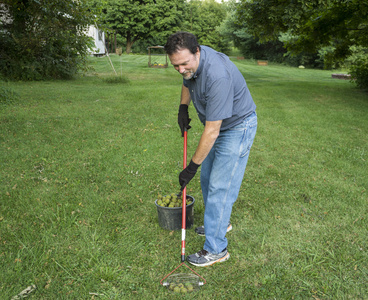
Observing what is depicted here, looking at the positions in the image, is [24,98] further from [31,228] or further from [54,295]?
[54,295]

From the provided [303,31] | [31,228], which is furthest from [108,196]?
[303,31]

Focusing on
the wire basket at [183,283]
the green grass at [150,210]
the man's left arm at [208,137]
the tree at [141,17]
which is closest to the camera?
the man's left arm at [208,137]

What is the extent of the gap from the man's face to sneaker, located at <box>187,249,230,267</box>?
A: 1831 millimetres

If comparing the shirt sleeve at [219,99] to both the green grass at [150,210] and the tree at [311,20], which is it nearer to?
the green grass at [150,210]

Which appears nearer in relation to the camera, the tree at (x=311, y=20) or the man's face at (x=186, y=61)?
the man's face at (x=186, y=61)

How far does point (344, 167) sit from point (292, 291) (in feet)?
12.5

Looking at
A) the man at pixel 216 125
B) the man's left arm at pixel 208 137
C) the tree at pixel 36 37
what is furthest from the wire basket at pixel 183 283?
the tree at pixel 36 37

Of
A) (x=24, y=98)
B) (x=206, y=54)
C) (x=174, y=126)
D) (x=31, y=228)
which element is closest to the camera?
(x=206, y=54)

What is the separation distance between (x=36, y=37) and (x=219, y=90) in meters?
14.1

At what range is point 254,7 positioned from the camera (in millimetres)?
13711

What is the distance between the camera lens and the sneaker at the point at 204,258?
339cm

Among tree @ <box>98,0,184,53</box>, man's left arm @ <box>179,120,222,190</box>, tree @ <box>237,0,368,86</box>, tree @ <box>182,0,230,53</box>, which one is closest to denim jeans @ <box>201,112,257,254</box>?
man's left arm @ <box>179,120,222,190</box>

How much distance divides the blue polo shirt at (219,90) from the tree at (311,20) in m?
10.5

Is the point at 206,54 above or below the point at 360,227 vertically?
above
